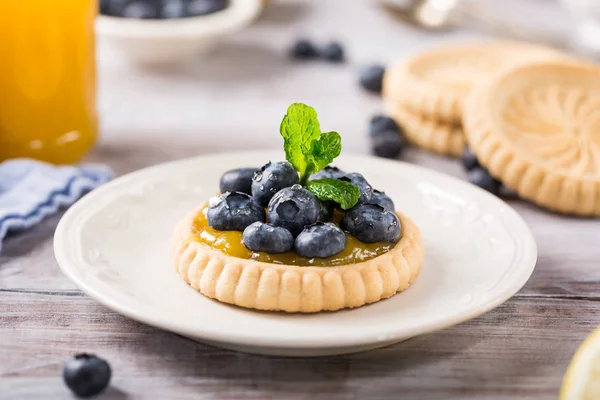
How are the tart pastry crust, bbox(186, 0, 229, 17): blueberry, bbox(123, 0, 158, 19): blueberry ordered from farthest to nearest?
bbox(186, 0, 229, 17): blueberry → bbox(123, 0, 158, 19): blueberry → the tart pastry crust

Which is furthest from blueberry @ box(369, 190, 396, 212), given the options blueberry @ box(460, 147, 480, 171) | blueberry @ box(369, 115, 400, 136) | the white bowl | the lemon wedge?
the white bowl

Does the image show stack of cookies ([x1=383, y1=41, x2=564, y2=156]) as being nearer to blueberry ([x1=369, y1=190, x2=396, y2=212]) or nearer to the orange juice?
blueberry ([x1=369, y1=190, x2=396, y2=212])

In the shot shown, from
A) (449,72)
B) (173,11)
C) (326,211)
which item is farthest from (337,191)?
(173,11)

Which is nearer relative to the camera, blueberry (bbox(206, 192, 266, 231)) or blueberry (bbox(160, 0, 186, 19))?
blueberry (bbox(206, 192, 266, 231))

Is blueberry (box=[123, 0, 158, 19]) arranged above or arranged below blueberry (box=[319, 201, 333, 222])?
below

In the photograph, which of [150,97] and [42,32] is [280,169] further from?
[150,97]

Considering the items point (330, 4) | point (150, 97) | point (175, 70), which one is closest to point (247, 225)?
point (150, 97)

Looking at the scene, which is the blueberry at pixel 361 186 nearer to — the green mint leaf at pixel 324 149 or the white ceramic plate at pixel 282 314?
the green mint leaf at pixel 324 149
